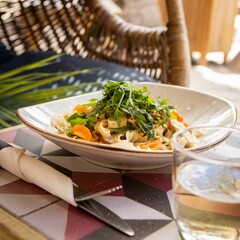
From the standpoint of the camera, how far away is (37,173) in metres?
0.71

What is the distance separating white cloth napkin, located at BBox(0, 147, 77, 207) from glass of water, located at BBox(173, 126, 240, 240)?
18 cm

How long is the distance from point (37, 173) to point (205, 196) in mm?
300

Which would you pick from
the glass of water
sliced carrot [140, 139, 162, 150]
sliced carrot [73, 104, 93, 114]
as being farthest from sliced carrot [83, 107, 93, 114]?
the glass of water

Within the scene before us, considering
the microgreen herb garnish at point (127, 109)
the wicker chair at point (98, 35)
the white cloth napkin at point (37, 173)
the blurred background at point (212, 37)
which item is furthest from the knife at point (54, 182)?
the blurred background at point (212, 37)

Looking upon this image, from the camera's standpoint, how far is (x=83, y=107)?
2.89 ft

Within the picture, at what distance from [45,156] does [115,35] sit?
1249 mm

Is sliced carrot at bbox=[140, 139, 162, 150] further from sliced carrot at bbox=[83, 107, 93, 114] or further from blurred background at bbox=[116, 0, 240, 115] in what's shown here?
blurred background at bbox=[116, 0, 240, 115]

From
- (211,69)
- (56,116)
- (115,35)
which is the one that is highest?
(56,116)

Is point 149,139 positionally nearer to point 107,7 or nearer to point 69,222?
point 69,222

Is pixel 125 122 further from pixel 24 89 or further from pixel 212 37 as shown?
pixel 212 37

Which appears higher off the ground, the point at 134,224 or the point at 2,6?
the point at 2,6

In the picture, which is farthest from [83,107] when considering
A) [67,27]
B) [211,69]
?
[211,69]

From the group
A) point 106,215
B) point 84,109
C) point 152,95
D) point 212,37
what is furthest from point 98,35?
point 212,37

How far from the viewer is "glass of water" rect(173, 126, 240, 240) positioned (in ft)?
1.73
